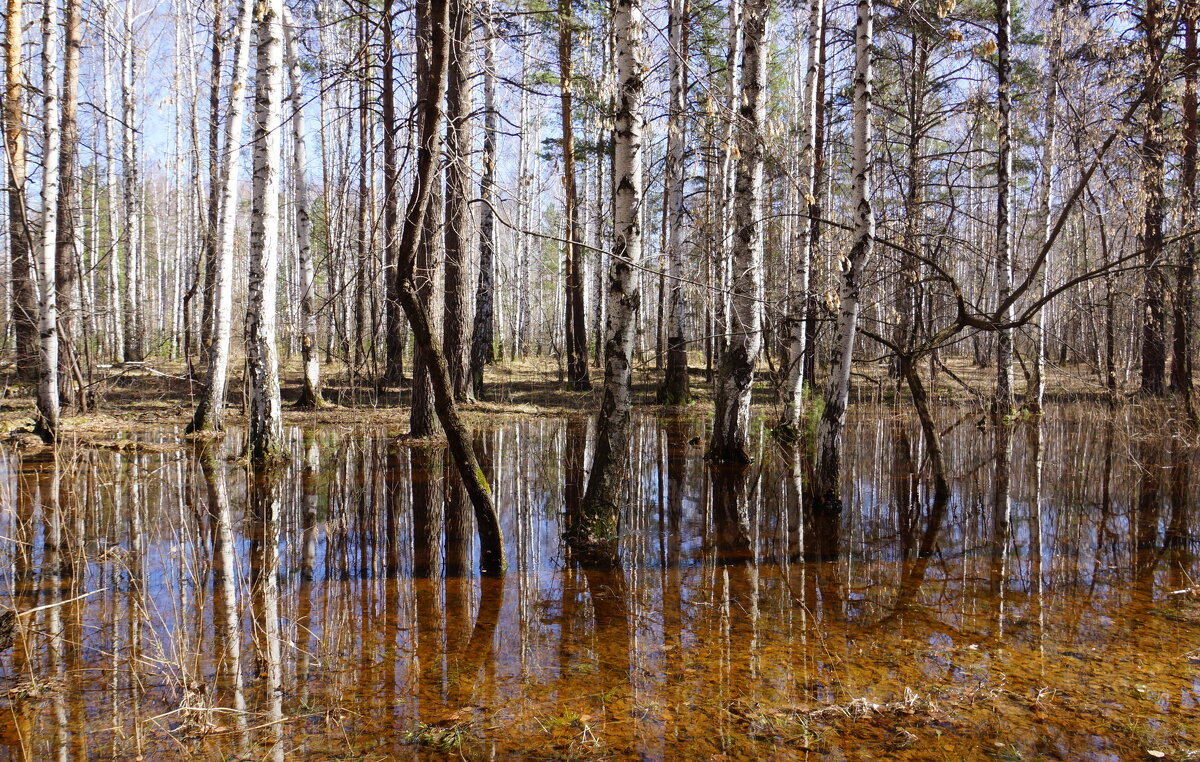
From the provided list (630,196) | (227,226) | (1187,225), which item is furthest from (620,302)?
(1187,225)

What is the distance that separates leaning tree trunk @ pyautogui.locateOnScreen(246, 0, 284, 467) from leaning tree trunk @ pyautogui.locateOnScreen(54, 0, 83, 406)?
3.68 metres

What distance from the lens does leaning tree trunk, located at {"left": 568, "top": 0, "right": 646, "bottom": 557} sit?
19.1ft

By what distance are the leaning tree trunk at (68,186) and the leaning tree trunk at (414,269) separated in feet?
28.1

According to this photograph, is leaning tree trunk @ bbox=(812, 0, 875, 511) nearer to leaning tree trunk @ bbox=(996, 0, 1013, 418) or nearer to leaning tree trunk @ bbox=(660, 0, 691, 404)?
leaning tree trunk @ bbox=(660, 0, 691, 404)

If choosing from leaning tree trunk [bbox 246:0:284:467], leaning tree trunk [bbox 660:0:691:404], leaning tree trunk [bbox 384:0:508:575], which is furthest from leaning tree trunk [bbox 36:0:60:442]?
leaning tree trunk [bbox 660:0:691:404]

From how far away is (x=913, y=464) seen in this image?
10.3 m

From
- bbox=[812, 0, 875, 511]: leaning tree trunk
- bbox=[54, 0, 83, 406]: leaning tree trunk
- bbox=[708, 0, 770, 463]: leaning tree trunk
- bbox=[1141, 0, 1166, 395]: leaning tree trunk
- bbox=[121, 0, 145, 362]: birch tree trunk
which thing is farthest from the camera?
bbox=[121, 0, 145, 362]: birch tree trunk

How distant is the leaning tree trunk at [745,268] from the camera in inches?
333

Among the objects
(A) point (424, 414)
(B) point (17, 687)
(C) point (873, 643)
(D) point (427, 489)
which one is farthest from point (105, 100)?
(C) point (873, 643)

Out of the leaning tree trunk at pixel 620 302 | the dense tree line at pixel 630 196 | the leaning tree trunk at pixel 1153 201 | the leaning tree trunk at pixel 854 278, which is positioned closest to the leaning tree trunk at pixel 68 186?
the dense tree line at pixel 630 196

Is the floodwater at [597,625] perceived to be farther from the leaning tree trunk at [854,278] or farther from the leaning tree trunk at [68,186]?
the leaning tree trunk at [68,186]

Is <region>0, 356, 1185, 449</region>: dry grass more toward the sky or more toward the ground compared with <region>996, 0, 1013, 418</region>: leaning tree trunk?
more toward the ground

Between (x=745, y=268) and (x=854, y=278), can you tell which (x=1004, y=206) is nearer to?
(x=745, y=268)

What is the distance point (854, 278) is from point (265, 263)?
23.5 ft
